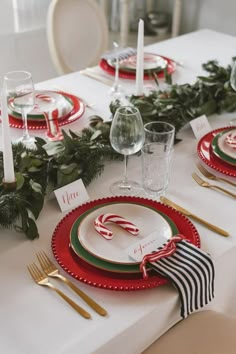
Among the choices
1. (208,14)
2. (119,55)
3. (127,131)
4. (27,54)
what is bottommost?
(27,54)

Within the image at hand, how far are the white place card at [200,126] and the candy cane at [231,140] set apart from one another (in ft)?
0.28

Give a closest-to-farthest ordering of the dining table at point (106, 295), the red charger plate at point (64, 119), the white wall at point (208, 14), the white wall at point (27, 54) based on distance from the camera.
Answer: the dining table at point (106, 295), the red charger plate at point (64, 119), the white wall at point (27, 54), the white wall at point (208, 14)

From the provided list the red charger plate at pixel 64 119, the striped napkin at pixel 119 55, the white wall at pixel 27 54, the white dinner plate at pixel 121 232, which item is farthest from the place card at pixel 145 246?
the white wall at pixel 27 54

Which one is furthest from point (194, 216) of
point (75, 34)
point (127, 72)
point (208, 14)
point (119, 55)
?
point (208, 14)

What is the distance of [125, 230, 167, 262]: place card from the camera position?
3.31 feet

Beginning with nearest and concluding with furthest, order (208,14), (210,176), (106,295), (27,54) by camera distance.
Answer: (106,295) < (210,176) < (27,54) < (208,14)

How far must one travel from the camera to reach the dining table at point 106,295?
0.86 m

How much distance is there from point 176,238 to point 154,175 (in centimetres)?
25

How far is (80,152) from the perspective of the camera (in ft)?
4.17

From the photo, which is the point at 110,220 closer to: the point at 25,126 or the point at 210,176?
the point at 210,176

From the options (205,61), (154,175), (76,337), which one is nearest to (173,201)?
(154,175)

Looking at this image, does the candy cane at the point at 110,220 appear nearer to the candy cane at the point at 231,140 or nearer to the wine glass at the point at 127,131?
the wine glass at the point at 127,131

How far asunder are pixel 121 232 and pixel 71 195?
0.55ft

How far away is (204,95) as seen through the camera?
5.42ft
